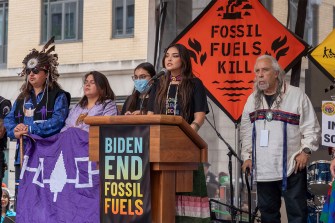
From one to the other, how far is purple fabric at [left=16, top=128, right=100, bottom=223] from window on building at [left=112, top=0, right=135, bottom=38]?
1452 centimetres

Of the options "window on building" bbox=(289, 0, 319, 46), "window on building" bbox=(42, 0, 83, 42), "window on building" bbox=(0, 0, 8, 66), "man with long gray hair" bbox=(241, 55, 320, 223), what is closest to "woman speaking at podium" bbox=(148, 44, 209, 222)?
"man with long gray hair" bbox=(241, 55, 320, 223)

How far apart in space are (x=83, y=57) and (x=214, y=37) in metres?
13.9

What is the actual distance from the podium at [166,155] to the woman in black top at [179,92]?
54 centimetres

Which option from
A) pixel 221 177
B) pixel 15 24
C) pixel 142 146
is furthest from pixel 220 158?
pixel 15 24

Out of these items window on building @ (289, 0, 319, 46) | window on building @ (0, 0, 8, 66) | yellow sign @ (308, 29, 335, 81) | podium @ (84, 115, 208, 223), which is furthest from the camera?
window on building @ (0, 0, 8, 66)

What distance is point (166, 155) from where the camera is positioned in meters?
5.67

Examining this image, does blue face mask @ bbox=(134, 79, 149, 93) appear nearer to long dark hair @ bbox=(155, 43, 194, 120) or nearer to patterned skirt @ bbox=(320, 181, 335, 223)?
long dark hair @ bbox=(155, 43, 194, 120)

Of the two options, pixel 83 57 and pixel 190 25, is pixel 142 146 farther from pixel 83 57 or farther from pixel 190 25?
pixel 83 57

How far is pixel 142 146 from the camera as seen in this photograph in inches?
225

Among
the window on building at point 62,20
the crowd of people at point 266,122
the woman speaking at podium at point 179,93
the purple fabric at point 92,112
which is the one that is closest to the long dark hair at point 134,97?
the purple fabric at point 92,112

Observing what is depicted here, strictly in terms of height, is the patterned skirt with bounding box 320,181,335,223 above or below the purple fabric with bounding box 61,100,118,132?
below

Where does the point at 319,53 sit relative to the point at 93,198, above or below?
above

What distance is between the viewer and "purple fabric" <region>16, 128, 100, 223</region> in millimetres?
7012

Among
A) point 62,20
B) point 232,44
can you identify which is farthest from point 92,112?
point 62,20
